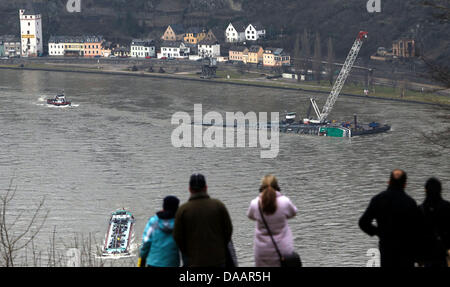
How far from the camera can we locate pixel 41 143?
909 inches

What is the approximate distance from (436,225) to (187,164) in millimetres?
15777

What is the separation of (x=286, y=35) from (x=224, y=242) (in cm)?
4428

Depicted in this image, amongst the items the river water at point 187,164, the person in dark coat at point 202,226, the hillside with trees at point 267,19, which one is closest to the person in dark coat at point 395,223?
the person in dark coat at point 202,226

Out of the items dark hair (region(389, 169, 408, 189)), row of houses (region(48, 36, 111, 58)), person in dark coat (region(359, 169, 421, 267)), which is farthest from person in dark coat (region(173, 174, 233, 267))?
row of houses (region(48, 36, 111, 58))

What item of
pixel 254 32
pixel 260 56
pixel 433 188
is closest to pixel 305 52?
pixel 260 56

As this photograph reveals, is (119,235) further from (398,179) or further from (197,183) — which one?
(398,179)

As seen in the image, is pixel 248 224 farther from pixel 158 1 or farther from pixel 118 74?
pixel 158 1

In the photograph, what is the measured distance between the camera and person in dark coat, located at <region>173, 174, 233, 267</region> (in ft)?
13.8

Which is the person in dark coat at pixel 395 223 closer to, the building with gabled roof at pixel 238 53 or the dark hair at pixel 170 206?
the dark hair at pixel 170 206

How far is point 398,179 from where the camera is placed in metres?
4.32

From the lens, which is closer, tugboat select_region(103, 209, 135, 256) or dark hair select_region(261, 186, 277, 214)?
dark hair select_region(261, 186, 277, 214)

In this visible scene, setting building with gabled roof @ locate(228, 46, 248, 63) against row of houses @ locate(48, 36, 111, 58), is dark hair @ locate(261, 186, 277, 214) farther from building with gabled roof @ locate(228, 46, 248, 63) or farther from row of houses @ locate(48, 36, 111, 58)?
row of houses @ locate(48, 36, 111, 58)

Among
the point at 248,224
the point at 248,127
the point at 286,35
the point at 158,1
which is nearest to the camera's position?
the point at 248,224

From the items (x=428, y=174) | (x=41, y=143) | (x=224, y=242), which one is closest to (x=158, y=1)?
(x=41, y=143)
